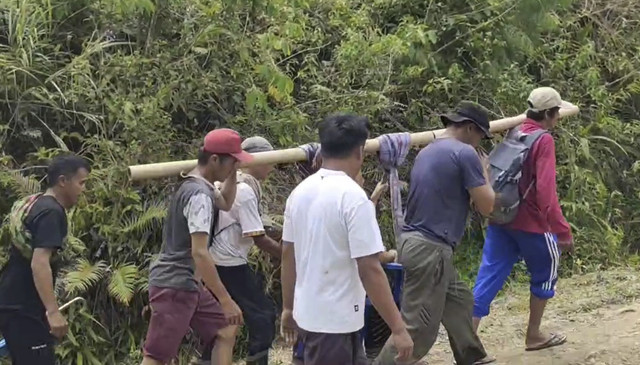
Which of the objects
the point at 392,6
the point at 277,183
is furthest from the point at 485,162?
the point at 392,6

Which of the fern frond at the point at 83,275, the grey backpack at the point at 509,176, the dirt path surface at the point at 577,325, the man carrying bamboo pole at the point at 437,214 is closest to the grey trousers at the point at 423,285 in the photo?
the man carrying bamboo pole at the point at 437,214

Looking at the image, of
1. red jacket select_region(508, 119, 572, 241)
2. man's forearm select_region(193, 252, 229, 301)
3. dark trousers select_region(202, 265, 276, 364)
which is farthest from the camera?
red jacket select_region(508, 119, 572, 241)

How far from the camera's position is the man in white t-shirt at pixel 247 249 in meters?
→ 5.46

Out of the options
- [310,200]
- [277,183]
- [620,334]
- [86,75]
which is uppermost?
[86,75]

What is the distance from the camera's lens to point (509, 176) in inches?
229

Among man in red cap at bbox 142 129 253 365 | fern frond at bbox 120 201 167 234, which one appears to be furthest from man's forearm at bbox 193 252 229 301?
fern frond at bbox 120 201 167 234

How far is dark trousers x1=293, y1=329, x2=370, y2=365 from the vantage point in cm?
413

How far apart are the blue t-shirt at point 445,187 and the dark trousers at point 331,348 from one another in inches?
42.6

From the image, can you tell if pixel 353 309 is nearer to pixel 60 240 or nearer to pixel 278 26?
pixel 60 240

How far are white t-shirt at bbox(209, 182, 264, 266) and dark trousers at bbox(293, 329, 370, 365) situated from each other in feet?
4.39

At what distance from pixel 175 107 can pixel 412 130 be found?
245 cm

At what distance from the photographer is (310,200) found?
4105 mm

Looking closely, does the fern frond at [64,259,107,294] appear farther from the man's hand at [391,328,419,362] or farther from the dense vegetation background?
the man's hand at [391,328,419,362]

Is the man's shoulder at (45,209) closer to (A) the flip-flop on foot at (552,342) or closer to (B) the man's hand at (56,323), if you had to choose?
(B) the man's hand at (56,323)
